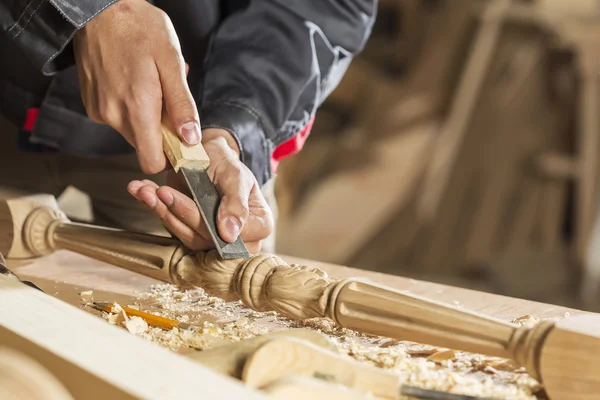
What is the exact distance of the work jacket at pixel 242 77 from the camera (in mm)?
1635

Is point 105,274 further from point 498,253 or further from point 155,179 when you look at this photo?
point 498,253

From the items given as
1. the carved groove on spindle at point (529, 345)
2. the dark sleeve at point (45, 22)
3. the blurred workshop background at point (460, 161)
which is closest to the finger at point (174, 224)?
the dark sleeve at point (45, 22)

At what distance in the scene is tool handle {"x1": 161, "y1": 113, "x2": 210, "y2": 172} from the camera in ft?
4.03

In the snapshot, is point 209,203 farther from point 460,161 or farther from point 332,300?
point 460,161

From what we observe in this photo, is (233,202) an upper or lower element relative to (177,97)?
lower

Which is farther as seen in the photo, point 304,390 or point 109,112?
point 109,112

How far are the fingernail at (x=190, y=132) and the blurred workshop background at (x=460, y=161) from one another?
9.96 ft

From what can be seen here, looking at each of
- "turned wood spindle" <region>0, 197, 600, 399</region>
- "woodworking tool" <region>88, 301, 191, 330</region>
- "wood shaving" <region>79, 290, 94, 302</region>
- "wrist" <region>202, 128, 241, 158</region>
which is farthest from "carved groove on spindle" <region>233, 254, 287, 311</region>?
"wrist" <region>202, 128, 241, 158</region>

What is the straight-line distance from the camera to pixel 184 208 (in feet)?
4.22

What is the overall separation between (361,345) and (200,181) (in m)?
0.41

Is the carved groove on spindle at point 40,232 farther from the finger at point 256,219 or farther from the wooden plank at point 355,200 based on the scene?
the wooden plank at point 355,200

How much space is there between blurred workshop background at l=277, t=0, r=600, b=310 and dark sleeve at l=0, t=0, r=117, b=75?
302 centimetres

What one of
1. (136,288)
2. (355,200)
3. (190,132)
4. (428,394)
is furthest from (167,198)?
(355,200)

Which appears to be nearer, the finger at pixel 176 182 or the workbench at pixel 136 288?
the workbench at pixel 136 288
